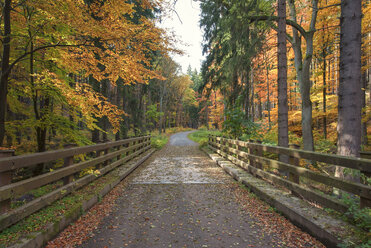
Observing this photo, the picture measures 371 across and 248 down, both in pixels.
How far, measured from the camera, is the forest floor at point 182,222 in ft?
10.1

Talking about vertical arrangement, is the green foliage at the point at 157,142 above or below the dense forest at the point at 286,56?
below

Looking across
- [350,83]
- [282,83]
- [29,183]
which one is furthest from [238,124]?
[29,183]

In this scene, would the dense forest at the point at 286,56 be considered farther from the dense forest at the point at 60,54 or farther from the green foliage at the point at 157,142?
the green foliage at the point at 157,142

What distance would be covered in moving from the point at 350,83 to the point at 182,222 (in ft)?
14.6

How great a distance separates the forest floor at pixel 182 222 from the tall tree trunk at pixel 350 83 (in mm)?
2217

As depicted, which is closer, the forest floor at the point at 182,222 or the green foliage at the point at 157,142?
the forest floor at the point at 182,222

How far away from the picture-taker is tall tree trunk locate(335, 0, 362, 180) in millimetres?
A: 4465

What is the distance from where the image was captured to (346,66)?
15.1 feet

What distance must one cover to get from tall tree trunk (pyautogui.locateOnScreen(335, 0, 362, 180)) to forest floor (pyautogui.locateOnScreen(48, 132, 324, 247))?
2.22 meters

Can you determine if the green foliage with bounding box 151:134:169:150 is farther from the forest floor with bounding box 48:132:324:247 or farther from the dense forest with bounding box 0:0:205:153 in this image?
the forest floor with bounding box 48:132:324:247

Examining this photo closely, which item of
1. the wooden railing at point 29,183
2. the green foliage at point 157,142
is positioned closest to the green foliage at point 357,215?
the wooden railing at point 29,183

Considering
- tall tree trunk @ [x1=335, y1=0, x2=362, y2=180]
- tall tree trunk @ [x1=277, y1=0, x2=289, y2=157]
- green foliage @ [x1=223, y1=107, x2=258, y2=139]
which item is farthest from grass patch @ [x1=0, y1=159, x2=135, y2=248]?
green foliage @ [x1=223, y1=107, x2=258, y2=139]

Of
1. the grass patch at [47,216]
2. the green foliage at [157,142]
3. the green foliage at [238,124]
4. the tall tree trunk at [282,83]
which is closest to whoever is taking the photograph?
the grass patch at [47,216]

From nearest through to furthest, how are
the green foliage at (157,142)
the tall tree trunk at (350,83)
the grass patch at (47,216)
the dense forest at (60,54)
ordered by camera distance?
1. the grass patch at (47,216)
2. the tall tree trunk at (350,83)
3. the dense forest at (60,54)
4. the green foliage at (157,142)
